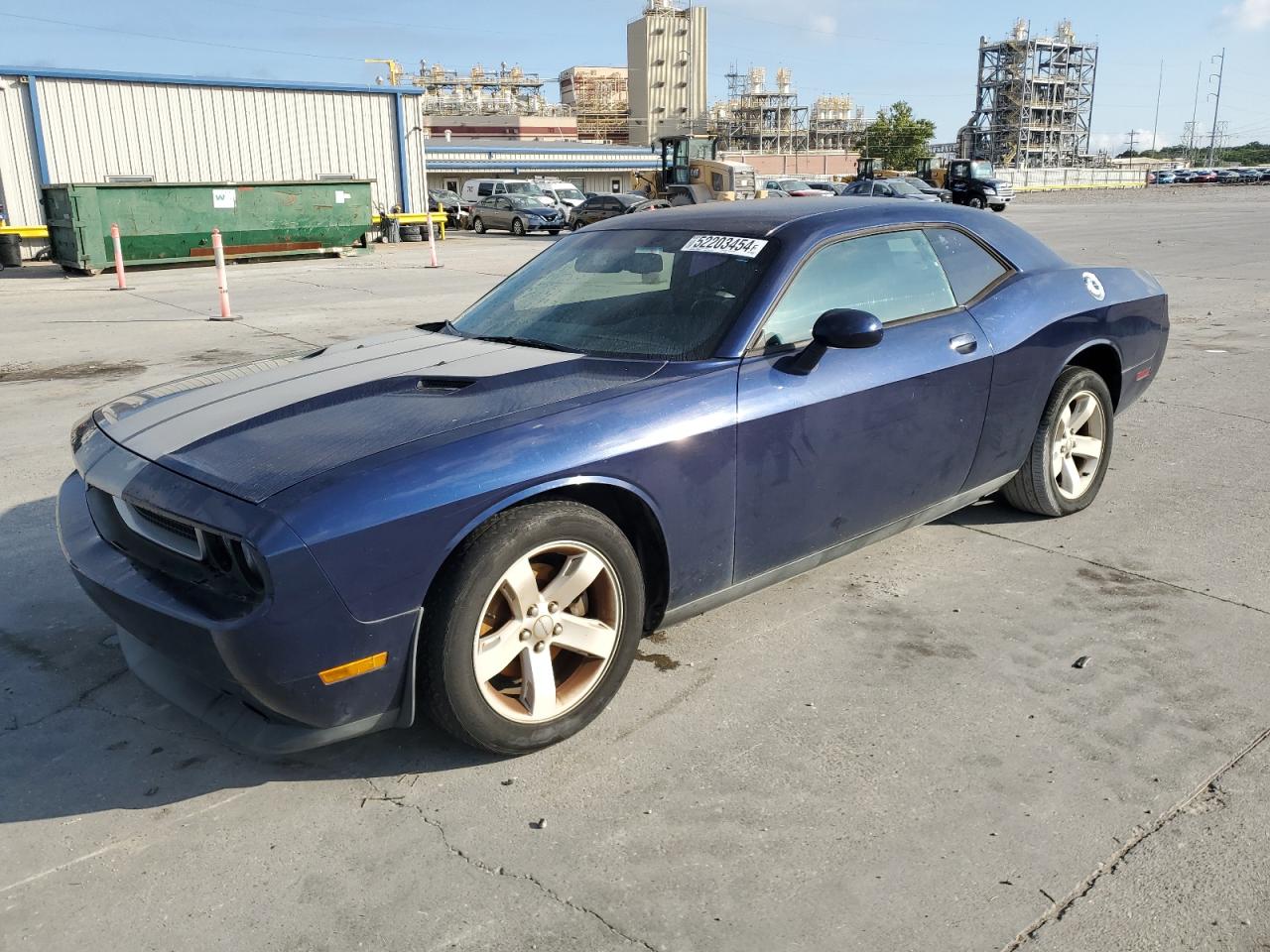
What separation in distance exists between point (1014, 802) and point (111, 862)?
2.28 metres

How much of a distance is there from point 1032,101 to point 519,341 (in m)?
157

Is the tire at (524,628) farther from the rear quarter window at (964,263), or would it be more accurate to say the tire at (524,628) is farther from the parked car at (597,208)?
the parked car at (597,208)

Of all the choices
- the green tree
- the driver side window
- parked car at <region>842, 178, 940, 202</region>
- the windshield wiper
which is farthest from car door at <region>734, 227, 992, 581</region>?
the green tree

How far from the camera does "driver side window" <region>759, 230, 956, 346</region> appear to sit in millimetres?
3533

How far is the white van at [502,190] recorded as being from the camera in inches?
1389

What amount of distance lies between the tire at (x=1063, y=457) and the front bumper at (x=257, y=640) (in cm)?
310

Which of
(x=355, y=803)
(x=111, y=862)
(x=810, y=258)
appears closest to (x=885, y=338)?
(x=810, y=258)

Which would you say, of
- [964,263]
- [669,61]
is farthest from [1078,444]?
[669,61]

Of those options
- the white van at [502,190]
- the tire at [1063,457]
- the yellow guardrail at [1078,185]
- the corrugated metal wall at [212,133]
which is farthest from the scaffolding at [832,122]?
the tire at [1063,457]

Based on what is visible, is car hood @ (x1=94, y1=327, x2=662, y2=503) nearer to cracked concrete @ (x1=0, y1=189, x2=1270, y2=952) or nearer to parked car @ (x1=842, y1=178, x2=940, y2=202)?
cracked concrete @ (x1=0, y1=189, x2=1270, y2=952)

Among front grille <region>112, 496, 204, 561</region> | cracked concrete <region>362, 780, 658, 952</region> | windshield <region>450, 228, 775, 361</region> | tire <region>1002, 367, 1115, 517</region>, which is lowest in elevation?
cracked concrete <region>362, 780, 658, 952</region>

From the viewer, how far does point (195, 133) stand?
2588cm

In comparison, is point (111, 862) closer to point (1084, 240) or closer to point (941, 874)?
point (941, 874)

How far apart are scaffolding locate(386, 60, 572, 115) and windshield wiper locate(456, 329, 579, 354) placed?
384 ft
